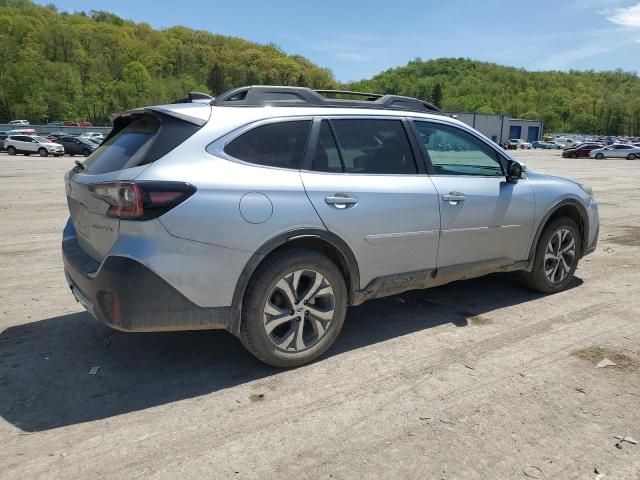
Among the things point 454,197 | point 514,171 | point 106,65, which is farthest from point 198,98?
point 106,65

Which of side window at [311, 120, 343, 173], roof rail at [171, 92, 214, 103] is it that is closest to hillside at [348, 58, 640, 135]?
roof rail at [171, 92, 214, 103]

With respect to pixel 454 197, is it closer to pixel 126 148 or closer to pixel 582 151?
pixel 126 148

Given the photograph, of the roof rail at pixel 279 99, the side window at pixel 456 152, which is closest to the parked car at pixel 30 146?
the roof rail at pixel 279 99

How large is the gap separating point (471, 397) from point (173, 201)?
2.14 m

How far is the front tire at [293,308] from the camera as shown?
3.27 m

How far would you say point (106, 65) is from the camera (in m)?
131

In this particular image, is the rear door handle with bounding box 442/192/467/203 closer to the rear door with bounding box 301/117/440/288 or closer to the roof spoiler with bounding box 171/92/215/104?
the rear door with bounding box 301/117/440/288

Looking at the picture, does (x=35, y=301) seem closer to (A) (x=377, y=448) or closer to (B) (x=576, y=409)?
(A) (x=377, y=448)

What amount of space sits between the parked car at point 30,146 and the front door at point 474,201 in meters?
38.1

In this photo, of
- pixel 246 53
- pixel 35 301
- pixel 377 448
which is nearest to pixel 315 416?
pixel 377 448

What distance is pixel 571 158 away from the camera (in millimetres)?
47125

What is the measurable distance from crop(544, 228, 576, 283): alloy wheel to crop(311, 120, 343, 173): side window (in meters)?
2.57

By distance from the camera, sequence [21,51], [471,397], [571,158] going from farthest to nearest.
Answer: [21,51] < [571,158] < [471,397]

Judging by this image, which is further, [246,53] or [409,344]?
[246,53]
